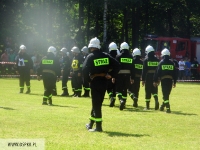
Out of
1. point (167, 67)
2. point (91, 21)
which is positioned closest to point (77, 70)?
point (167, 67)

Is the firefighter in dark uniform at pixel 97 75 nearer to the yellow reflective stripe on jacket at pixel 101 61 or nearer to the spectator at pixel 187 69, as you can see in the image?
the yellow reflective stripe on jacket at pixel 101 61

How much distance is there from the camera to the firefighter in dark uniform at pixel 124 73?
76.0ft

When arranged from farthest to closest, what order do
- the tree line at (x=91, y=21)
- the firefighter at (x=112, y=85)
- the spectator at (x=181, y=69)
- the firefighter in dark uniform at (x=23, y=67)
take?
the tree line at (x=91, y=21), the spectator at (x=181, y=69), the firefighter in dark uniform at (x=23, y=67), the firefighter at (x=112, y=85)

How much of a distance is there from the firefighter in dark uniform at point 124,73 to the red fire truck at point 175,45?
33.3m

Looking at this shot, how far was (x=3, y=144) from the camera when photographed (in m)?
13.8

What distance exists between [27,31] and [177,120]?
39.7 m

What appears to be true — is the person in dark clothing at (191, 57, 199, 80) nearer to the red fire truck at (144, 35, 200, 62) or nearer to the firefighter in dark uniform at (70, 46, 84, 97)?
the red fire truck at (144, 35, 200, 62)

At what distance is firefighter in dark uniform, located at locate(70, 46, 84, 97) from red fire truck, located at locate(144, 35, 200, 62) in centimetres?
2615

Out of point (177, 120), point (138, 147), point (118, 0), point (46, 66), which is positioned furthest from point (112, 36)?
point (138, 147)

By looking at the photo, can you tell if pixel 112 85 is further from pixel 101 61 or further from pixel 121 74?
pixel 101 61

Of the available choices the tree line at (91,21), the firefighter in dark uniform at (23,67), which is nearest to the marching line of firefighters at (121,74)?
the firefighter in dark uniform at (23,67)

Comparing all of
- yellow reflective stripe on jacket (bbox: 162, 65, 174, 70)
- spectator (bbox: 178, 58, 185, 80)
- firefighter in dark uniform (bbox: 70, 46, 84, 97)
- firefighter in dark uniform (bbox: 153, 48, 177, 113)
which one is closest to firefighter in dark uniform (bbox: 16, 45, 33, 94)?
firefighter in dark uniform (bbox: 70, 46, 84, 97)

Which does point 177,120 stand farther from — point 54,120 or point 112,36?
→ point 112,36

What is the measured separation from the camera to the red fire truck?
57875 millimetres
